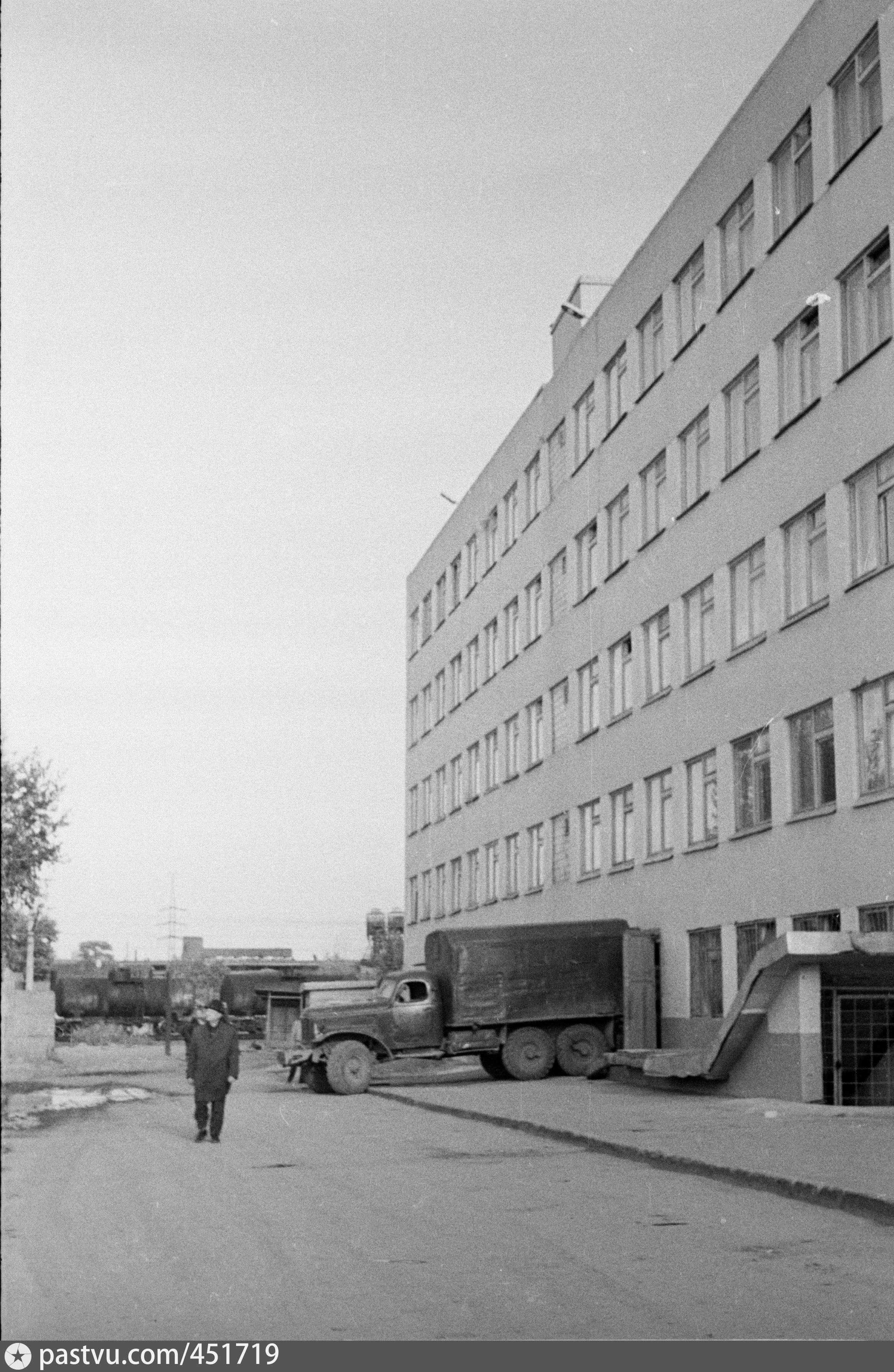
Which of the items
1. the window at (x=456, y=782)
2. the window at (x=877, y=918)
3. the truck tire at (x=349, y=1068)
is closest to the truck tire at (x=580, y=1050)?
the truck tire at (x=349, y=1068)

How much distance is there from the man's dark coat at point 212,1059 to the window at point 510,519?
30258 mm

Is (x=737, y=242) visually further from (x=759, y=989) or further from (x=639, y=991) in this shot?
(x=639, y=991)

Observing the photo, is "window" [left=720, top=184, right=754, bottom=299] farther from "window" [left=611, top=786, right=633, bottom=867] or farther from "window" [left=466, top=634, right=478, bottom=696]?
"window" [left=466, top=634, right=478, bottom=696]

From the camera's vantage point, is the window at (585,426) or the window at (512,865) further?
the window at (512,865)

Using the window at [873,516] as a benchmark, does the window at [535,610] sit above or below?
above

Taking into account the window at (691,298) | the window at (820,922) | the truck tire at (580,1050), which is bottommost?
the truck tire at (580,1050)

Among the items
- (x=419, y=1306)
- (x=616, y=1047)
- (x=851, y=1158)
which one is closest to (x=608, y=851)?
(x=616, y=1047)

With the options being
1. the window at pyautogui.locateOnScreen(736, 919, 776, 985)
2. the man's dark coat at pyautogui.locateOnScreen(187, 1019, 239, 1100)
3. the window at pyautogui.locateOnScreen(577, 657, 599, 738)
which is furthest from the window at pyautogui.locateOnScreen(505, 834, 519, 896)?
the man's dark coat at pyautogui.locateOnScreen(187, 1019, 239, 1100)

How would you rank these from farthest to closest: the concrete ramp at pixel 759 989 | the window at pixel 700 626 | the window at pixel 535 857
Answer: the window at pixel 535 857 < the window at pixel 700 626 < the concrete ramp at pixel 759 989

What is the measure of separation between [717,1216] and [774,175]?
62.1 feet

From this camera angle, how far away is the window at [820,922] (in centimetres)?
2286

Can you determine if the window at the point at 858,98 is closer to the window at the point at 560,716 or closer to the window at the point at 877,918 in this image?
the window at the point at 877,918
